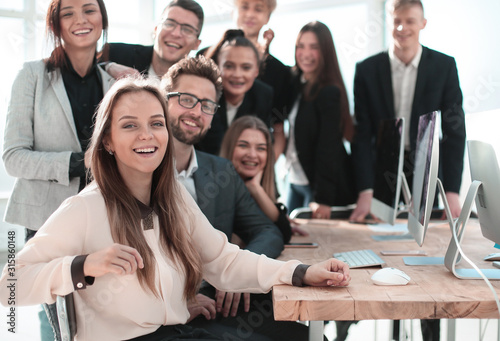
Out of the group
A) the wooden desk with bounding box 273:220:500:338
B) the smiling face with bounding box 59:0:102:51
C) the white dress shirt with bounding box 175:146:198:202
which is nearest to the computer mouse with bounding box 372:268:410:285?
the wooden desk with bounding box 273:220:500:338

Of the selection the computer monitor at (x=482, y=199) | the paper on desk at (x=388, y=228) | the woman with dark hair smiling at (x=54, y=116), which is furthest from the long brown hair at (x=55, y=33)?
the paper on desk at (x=388, y=228)

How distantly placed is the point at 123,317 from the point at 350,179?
221cm

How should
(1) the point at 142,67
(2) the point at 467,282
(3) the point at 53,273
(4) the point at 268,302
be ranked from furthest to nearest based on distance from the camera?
(1) the point at 142,67 < (4) the point at 268,302 < (2) the point at 467,282 < (3) the point at 53,273

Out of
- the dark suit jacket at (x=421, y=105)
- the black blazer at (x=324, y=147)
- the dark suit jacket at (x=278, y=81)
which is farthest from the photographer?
the dark suit jacket at (x=278, y=81)

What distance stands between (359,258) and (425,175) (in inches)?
14.7

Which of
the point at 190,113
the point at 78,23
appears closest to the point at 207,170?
the point at 190,113

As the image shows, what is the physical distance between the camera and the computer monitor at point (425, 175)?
157 cm

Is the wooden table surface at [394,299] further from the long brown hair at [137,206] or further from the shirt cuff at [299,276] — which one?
the long brown hair at [137,206]

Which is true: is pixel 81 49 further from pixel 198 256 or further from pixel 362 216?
pixel 362 216

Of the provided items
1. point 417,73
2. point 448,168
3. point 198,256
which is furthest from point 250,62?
point 198,256

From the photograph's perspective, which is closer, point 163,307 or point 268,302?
point 163,307

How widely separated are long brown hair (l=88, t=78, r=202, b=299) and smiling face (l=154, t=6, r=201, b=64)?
3.36ft

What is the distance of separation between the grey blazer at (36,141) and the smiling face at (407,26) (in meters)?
1.90

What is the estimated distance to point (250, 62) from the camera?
2.83 metres
